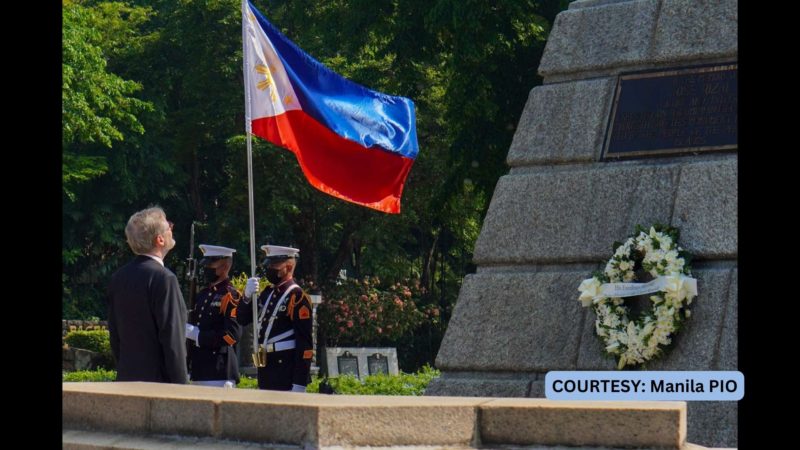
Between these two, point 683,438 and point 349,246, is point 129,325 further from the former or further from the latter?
point 349,246

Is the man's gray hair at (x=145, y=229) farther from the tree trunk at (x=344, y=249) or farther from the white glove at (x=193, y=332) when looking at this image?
the tree trunk at (x=344, y=249)

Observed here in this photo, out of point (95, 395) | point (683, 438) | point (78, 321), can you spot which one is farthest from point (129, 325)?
point (78, 321)

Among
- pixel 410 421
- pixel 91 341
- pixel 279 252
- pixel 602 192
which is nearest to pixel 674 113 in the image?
pixel 602 192

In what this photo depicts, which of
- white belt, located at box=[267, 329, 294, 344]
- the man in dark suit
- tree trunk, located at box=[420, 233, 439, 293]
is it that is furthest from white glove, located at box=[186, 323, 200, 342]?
tree trunk, located at box=[420, 233, 439, 293]

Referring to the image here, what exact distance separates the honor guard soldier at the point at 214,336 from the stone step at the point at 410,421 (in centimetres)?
416

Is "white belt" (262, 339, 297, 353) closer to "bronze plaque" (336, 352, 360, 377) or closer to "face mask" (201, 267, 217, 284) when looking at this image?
"face mask" (201, 267, 217, 284)

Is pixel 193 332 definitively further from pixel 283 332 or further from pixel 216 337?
pixel 283 332

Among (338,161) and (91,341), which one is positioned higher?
(338,161)

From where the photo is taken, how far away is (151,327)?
6.88 meters

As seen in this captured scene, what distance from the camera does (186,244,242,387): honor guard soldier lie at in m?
9.61

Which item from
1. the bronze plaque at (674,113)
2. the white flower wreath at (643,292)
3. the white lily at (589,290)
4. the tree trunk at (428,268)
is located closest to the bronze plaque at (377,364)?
the bronze plaque at (674,113)

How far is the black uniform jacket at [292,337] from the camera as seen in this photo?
30.0ft

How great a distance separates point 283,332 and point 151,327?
8.34ft

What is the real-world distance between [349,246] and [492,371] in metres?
22.0
